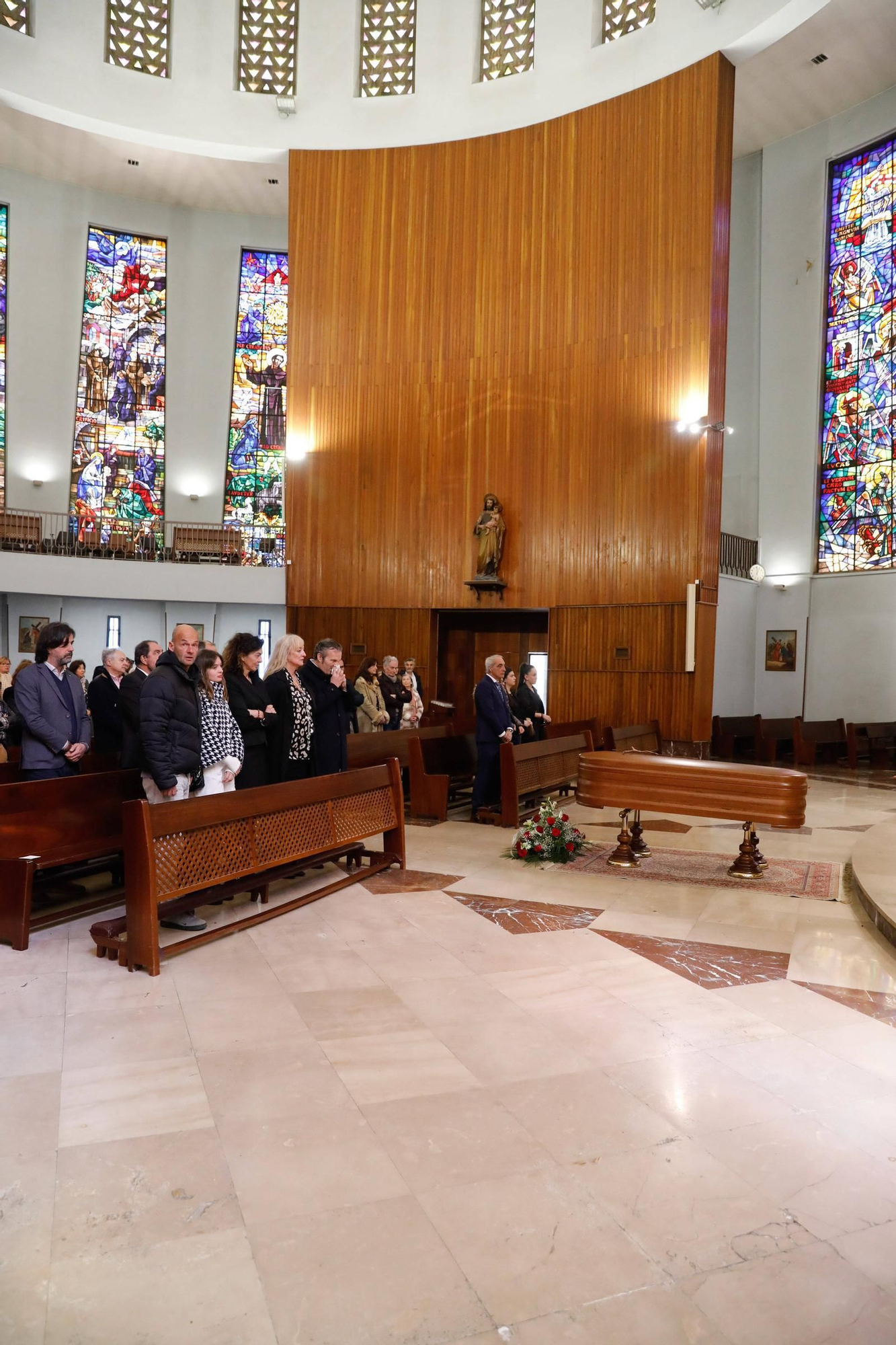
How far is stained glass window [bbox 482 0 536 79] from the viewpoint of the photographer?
43.6 feet

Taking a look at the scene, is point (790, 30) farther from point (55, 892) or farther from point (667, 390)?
point (55, 892)

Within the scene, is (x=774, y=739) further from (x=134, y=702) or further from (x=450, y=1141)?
(x=450, y=1141)

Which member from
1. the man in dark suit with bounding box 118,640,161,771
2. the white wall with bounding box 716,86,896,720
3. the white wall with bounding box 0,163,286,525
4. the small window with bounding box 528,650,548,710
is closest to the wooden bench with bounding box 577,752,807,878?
the man in dark suit with bounding box 118,640,161,771

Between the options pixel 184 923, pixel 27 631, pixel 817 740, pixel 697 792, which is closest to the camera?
pixel 184 923

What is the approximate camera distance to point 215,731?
4586mm

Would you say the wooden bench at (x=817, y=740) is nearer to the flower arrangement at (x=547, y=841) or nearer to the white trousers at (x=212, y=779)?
the flower arrangement at (x=547, y=841)

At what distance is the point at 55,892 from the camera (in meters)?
4.89

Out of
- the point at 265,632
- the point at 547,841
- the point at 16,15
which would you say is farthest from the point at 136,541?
the point at 547,841

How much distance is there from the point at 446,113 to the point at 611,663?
28.5 feet

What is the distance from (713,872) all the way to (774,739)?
780 cm

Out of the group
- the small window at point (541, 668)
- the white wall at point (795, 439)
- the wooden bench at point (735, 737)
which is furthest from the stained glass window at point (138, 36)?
the wooden bench at point (735, 737)

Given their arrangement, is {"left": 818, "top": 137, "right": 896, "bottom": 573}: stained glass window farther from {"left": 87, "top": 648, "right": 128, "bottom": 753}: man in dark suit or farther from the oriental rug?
{"left": 87, "top": 648, "right": 128, "bottom": 753}: man in dark suit

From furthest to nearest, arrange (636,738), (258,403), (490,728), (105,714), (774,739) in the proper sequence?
(258,403) → (774,739) → (636,738) → (490,728) → (105,714)

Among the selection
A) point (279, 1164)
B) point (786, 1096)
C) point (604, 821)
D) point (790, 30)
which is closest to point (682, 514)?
point (604, 821)
